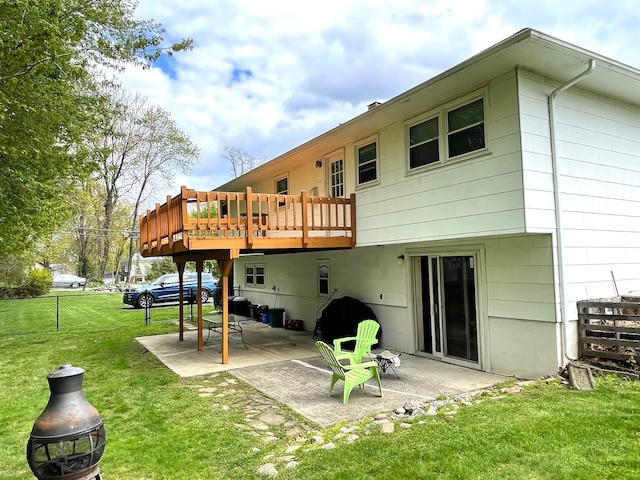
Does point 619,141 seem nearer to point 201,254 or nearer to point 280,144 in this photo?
point 201,254

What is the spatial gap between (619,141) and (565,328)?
367 centimetres

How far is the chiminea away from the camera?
264 cm

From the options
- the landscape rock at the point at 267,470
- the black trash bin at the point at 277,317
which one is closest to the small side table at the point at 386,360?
the landscape rock at the point at 267,470

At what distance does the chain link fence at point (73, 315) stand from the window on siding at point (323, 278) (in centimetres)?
601

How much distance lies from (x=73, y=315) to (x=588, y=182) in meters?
17.8

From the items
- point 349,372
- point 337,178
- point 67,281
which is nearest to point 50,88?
point 337,178

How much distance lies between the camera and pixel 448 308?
7.70 meters

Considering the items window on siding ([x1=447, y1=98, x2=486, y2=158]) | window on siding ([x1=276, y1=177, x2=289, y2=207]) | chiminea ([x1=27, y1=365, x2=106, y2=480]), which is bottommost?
chiminea ([x1=27, y1=365, x2=106, y2=480])

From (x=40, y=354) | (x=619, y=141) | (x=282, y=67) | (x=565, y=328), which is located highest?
(x=282, y=67)

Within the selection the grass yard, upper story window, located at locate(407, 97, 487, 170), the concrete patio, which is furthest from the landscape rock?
upper story window, located at locate(407, 97, 487, 170)

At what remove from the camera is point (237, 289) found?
17422 millimetres

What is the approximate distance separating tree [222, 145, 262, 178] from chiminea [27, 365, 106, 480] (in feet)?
110

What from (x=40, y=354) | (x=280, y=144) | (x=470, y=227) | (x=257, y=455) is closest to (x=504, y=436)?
(x=257, y=455)

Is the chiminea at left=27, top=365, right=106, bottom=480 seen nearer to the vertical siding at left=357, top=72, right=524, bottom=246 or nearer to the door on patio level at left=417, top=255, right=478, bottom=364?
the vertical siding at left=357, top=72, right=524, bottom=246
